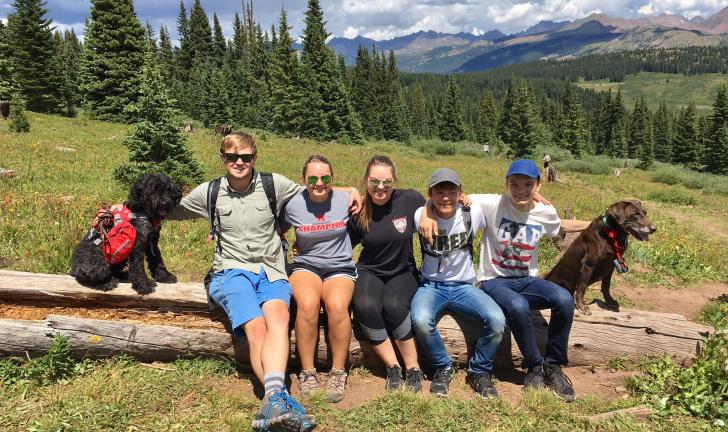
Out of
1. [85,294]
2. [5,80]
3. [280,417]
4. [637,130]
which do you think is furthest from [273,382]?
[637,130]

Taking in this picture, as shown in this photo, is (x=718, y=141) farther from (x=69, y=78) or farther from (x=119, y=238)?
(x=69, y=78)

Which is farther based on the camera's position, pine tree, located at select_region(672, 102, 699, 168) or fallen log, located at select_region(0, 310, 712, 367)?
pine tree, located at select_region(672, 102, 699, 168)

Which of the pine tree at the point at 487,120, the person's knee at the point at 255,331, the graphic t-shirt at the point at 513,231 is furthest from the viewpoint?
the pine tree at the point at 487,120

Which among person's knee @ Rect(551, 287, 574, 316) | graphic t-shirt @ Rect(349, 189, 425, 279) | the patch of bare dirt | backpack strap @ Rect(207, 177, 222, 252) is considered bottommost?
the patch of bare dirt

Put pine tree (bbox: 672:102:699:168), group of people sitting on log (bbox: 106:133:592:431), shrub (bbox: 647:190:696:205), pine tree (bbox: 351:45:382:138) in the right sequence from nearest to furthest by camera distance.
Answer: group of people sitting on log (bbox: 106:133:592:431) → shrub (bbox: 647:190:696:205) → pine tree (bbox: 351:45:382:138) → pine tree (bbox: 672:102:699:168)

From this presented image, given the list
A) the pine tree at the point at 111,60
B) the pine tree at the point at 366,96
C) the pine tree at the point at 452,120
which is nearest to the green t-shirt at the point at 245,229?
the pine tree at the point at 111,60

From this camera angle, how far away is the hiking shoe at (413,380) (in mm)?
4012

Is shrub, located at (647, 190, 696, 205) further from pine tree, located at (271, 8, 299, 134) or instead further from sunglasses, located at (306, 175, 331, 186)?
pine tree, located at (271, 8, 299, 134)

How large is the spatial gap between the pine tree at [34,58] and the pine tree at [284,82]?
1712 cm

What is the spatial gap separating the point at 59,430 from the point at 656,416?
4918mm

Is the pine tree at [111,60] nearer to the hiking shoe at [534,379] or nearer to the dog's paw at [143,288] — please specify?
the dog's paw at [143,288]

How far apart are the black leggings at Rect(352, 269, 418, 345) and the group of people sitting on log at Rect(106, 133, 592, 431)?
1 centimetres

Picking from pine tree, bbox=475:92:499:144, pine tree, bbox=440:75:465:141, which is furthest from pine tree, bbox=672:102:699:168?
pine tree, bbox=440:75:465:141

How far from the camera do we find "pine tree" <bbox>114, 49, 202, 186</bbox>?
1045cm
